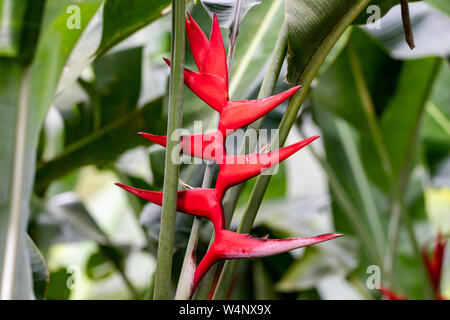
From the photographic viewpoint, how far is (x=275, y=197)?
2.87ft

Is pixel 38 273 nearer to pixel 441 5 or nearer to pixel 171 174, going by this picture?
pixel 171 174

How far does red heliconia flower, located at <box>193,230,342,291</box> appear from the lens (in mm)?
236

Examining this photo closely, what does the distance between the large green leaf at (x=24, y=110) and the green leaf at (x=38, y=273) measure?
1cm

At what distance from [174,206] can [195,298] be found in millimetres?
72

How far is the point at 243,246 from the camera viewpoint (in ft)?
0.80

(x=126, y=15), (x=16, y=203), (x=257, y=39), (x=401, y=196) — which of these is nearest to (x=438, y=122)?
(x=401, y=196)

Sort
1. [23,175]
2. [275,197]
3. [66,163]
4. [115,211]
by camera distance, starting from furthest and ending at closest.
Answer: [115,211]
[275,197]
[66,163]
[23,175]

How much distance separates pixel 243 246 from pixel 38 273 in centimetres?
22

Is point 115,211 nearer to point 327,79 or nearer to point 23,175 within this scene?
Answer: point 327,79

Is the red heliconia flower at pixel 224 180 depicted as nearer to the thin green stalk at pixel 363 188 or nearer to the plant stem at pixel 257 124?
the plant stem at pixel 257 124

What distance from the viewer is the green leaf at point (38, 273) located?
376 mm

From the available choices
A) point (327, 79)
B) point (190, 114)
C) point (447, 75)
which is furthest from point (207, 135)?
point (447, 75)

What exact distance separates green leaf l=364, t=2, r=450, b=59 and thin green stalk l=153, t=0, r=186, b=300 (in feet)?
1.04

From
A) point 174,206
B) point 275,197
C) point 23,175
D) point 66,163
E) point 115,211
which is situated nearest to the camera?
point 174,206
